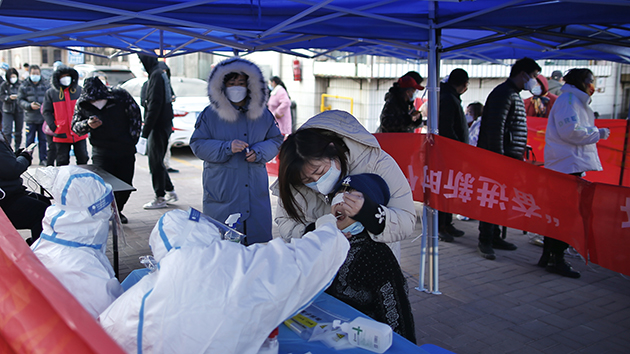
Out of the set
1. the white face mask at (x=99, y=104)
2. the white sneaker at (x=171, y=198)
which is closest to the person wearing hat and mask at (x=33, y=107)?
the white sneaker at (x=171, y=198)

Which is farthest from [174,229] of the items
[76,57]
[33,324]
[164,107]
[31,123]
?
[76,57]

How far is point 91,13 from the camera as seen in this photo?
3514 mm

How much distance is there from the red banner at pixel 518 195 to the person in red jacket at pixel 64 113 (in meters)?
4.81

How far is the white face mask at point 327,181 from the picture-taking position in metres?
2.28

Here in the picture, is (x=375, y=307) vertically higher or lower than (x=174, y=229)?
lower

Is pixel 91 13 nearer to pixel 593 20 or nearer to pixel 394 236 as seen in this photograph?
pixel 394 236

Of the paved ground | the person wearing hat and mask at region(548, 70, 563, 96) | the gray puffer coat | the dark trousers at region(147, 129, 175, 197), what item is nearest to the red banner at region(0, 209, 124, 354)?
the paved ground

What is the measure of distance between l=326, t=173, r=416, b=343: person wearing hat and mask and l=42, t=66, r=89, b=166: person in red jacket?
19.0 feet

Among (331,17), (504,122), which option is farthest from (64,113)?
(504,122)

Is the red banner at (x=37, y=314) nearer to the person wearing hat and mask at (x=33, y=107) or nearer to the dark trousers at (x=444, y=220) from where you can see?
the dark trousers at (x=444, y=220)

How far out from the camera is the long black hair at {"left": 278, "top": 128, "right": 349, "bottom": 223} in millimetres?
2254

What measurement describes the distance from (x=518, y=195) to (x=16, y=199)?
154 inches

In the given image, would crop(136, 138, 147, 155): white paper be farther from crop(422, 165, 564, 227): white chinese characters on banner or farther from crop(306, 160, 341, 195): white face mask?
crop(306, 160, 341, 195): white face mask

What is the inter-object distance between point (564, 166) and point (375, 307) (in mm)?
3550
